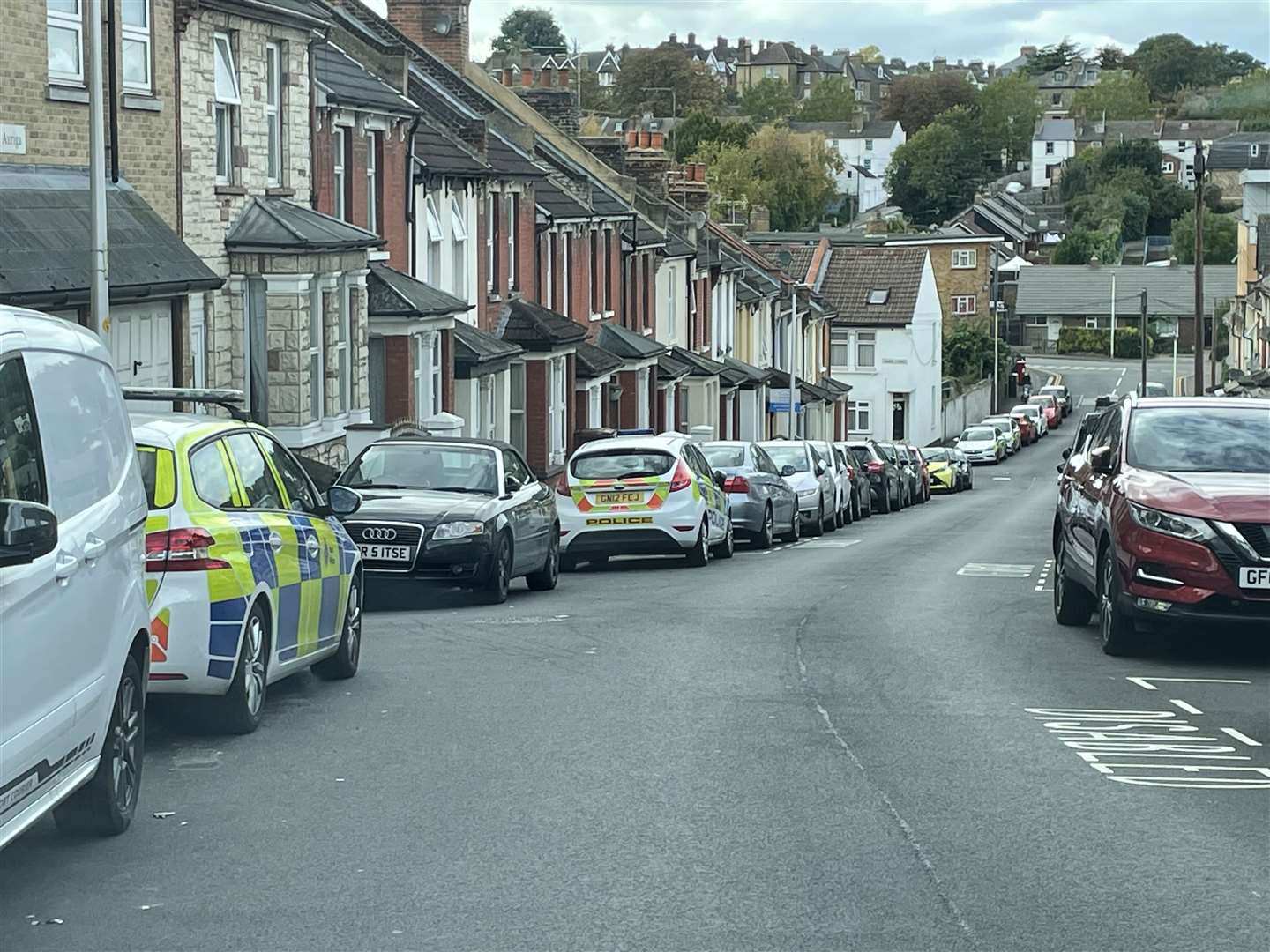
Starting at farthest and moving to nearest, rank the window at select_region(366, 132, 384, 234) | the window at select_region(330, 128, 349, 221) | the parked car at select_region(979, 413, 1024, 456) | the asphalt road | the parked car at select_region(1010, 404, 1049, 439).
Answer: the parked car at select_region(1010, 404, 1049, 439), the parked car at select_region(979, 413, 1024, 456), the window at select_region(366, 132, 384, 234), the window at select_region(330, 128, 349, 221), the asphalt road

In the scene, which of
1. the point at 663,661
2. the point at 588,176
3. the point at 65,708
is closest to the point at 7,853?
the point at 65,708

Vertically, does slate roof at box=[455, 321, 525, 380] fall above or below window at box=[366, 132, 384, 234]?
below

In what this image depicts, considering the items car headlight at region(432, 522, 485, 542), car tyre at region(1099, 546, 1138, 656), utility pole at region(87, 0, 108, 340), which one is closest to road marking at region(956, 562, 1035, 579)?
car headlight at region(432, 522, 485, 542)

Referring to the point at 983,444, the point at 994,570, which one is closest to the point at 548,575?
the point at 994,570

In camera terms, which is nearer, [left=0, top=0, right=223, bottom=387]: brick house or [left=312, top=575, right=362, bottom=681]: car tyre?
[left=312, top=575, right=362, bottom=681]: car tyre

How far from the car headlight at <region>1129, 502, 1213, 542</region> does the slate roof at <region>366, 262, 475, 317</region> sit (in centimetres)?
1736

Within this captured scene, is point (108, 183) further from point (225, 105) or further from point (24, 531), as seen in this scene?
point (24, 531)

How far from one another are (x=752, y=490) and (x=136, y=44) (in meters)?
10.7

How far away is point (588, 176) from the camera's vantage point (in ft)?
157

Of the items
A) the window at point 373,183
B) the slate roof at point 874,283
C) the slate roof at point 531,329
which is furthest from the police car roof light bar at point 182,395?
the slate roof at point 874,283

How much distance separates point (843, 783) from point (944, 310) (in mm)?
106093

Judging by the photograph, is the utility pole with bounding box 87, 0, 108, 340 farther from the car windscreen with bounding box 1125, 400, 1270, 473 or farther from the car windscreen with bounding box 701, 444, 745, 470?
the car windscreen with bounding box 701, 444, 745, 470

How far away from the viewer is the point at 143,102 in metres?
22.7

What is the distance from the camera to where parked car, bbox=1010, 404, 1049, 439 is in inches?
3809
